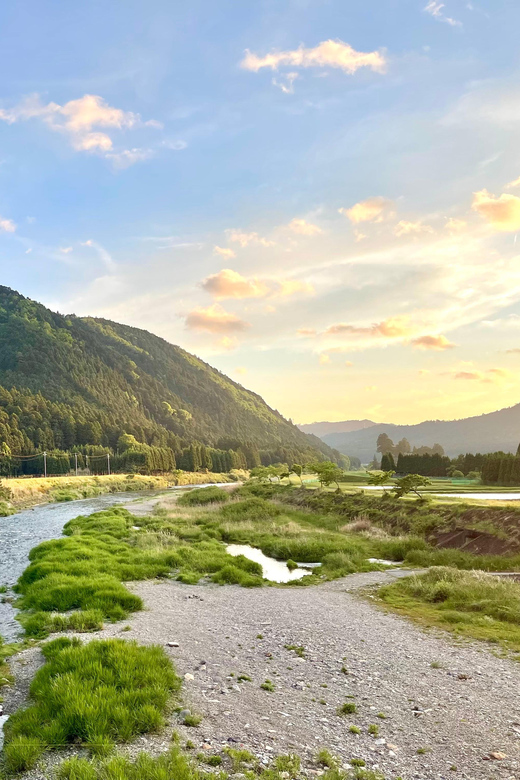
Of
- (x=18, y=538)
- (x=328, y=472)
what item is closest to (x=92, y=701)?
(x=18, y=538)

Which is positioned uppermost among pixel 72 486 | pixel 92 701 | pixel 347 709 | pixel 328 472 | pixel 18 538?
pixel 92 701

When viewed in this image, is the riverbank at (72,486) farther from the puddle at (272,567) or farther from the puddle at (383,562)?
the puddle at (383,562)

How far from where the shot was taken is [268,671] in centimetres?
1162

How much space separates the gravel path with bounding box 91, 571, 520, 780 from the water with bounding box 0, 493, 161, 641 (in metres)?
4.55

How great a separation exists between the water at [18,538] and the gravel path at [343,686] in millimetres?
4554

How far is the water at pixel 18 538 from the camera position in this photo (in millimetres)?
16461

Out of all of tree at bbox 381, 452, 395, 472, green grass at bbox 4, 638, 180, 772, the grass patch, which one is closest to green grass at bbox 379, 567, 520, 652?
the grass patch

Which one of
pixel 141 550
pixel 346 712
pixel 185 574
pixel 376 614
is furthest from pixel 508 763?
pixel 141 550

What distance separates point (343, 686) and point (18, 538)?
116 feet

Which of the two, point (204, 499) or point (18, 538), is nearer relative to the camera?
point (18, 538)

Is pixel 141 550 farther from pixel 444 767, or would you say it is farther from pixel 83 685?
pixel 444 767

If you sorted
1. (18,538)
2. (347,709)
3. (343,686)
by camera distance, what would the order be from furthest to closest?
1. (18,538)
2. (343,686)
3. (347,709)

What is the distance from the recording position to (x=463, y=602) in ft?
59.5

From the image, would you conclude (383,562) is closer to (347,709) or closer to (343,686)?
(343,686)
